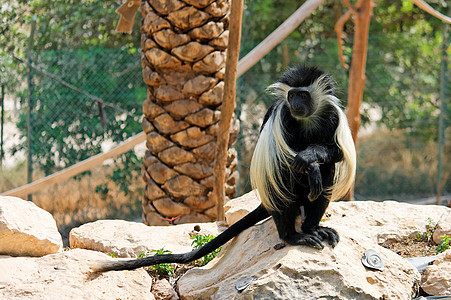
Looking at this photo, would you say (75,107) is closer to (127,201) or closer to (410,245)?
(127,201)

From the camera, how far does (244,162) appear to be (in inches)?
273

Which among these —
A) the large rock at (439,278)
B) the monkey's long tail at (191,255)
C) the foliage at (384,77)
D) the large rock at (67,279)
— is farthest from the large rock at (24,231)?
the foliage at (384,77)

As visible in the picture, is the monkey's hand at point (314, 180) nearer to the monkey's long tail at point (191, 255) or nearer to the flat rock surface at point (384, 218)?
the monkey's long tail at point (191, 255)

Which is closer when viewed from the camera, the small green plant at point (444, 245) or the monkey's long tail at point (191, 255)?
the monkey's long tail at point (191, 255)

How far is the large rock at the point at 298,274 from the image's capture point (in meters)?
2.49

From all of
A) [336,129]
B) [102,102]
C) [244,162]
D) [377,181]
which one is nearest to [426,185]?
[377,181]

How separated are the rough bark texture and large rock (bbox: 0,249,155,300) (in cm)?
174

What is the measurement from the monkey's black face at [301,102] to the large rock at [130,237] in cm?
121

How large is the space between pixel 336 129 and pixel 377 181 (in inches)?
202

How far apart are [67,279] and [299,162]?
1.43 meters

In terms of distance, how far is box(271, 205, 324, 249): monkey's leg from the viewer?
2736 millimetres

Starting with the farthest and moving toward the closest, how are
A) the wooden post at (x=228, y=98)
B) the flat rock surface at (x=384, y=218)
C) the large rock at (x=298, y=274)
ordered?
the wooden post at (x=228, y=98)
the flat rock surface at (x=384, y=218)
the large rock at (x=298, y=274)

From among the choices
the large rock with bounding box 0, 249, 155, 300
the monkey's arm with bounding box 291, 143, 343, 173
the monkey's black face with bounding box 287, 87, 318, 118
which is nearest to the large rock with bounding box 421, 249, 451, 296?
the monkey's arm with bounding box 291, 143, 343, 173

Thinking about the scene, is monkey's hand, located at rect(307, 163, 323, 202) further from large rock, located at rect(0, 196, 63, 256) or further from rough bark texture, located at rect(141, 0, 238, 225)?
rough bark texture, located at rect(141, 0, 238, 225)
